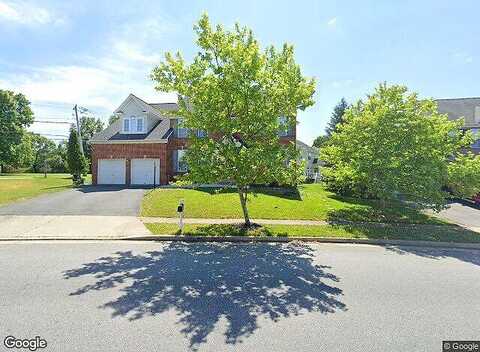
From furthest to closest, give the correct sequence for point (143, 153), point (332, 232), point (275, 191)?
point (143, 153), point (275, 191), point (332, 232)

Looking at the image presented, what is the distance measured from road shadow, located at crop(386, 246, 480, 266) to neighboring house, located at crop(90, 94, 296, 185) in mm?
19514

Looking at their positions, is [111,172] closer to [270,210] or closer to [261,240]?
[270,210]

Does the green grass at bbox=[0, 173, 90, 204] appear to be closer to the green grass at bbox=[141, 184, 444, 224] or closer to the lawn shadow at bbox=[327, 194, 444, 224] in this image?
the green grass at bbox=[141, 184, 444, 224]

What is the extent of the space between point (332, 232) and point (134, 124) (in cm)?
2197

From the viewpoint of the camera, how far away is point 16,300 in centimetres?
526

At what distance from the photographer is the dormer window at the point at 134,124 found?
27406 millimetres

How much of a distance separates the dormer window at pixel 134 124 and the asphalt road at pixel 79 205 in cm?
959

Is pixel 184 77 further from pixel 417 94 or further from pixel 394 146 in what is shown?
pixel 417 94

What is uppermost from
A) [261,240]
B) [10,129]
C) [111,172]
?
[10,129]

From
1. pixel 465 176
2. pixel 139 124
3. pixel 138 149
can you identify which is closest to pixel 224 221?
pixel 465 176

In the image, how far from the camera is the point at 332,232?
11156 mm

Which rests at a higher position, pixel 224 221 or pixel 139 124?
pixel 139 124

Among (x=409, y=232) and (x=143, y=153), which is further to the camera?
(x=143, y=153)

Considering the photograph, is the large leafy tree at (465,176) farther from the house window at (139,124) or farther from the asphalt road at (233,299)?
the house window at (139,124)
